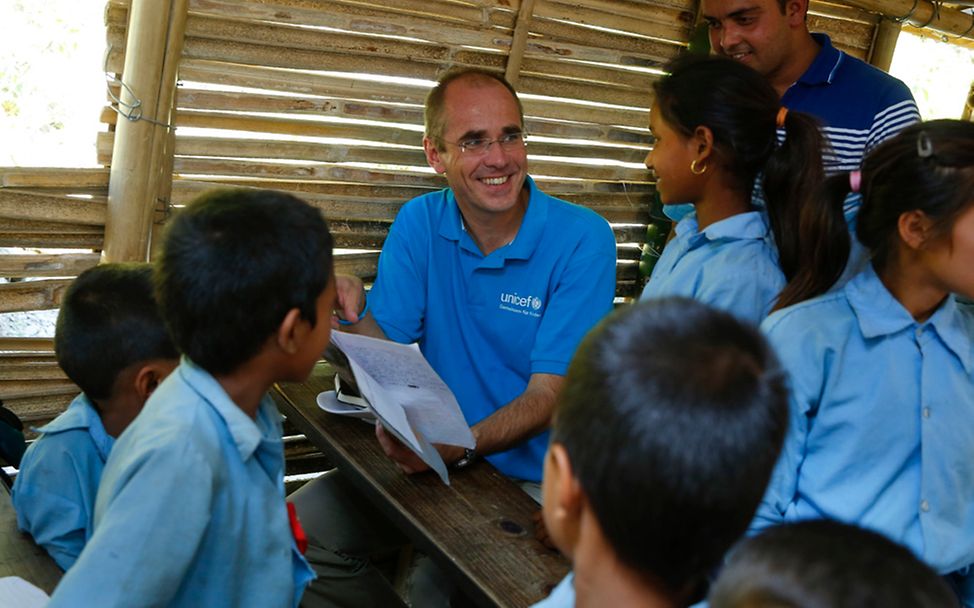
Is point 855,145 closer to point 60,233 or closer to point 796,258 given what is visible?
point 796,258

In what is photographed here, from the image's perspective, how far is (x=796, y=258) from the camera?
2160 millimetres

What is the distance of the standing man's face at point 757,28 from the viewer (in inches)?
112

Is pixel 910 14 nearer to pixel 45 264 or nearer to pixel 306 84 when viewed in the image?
pixel 306 84

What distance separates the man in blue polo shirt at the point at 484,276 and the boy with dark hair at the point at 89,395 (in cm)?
74

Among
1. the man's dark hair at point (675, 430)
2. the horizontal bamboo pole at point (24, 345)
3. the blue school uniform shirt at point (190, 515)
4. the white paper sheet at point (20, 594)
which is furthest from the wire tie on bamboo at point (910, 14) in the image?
the white paper sheet at point (20, 594)

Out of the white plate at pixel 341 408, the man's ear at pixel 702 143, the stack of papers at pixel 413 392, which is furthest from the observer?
the white plate at pixel 341 408

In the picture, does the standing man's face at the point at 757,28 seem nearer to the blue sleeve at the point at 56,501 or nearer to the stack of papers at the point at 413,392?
the stack of papers at the point at 413,392

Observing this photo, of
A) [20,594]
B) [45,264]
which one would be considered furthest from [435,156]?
[20,594]

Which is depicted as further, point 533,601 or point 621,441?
point 533,601

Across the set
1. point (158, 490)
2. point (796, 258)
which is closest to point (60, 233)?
point (158, 490)

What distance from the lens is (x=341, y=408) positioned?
248cm

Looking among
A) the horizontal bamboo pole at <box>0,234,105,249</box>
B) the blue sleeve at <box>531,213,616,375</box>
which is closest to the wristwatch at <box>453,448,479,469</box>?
the blue sleeve at <box>531,213,616,375</box>

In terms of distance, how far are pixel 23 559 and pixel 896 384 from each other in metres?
1.60

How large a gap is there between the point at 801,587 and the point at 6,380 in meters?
2.87
